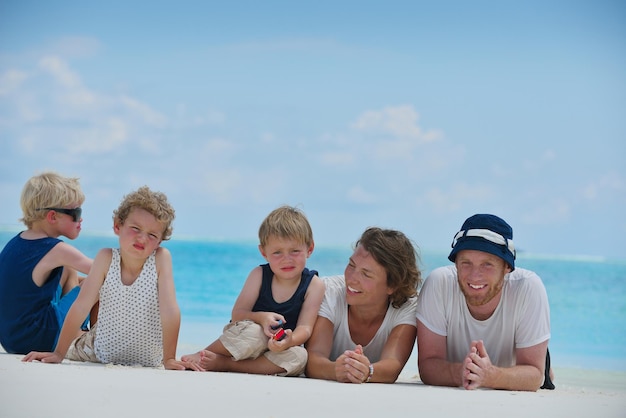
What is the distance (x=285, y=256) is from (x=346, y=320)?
0.57 m

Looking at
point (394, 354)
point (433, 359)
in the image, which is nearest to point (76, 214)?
point (394, 354)

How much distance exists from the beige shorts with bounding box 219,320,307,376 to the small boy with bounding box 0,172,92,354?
1.23 m

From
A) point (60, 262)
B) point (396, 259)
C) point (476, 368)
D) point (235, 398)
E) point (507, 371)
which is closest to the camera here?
point (235, 398)

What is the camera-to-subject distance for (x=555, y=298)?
2433 cm

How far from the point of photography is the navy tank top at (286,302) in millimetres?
5207

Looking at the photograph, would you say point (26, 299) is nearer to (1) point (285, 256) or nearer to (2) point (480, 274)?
(1) point (285, 256)

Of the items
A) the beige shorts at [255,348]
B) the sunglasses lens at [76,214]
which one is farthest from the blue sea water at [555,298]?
the sunglasses lens at [76,214]

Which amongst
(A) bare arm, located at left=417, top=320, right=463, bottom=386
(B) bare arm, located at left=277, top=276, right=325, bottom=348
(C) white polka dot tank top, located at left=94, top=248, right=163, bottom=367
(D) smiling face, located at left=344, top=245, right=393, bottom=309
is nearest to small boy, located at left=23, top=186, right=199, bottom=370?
(C) white polka dot tank top, located at left=94, top=248, right=163, bottom=367

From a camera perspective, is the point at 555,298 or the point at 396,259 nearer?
the point at 396,259

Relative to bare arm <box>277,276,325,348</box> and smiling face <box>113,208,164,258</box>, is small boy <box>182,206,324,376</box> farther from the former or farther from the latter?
smiling face <box>113,208,164,258</box>

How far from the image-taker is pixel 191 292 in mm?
22672

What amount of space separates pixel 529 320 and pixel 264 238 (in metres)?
1.73

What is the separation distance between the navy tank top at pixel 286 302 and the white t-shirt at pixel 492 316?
30.3 inches

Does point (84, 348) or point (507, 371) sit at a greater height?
point (507, 371)
